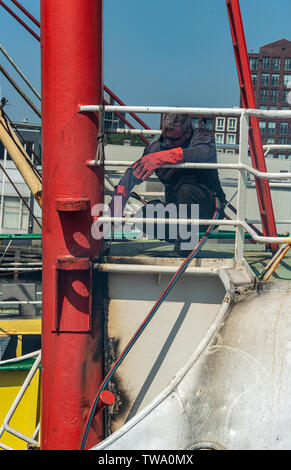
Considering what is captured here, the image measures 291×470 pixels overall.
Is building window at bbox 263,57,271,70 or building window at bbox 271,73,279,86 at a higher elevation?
building window at bbox 263,57,271,70

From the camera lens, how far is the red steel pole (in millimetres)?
3789

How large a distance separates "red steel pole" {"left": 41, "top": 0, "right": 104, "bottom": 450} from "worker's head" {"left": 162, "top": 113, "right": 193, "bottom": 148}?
0.69 meters

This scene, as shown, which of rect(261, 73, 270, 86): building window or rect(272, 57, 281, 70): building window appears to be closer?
rect(261, 73, 270, 86): building window

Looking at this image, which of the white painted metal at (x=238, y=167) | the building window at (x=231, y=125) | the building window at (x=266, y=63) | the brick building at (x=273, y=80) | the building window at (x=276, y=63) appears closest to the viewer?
the white painted metal at (x=238, y=167)

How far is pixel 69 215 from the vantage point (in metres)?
3.89

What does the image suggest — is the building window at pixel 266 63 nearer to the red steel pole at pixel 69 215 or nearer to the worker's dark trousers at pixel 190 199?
the worker's dark trousers at pixel 190 199

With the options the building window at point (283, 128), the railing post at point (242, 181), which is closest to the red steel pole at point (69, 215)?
the railing post at point (242, 181)

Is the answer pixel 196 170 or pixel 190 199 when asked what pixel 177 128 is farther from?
pixel 190 199

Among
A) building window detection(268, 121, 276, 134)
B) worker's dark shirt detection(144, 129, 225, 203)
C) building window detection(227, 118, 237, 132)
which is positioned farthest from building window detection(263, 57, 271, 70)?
worker's dark shirt detection(144, 129, 225, 203)

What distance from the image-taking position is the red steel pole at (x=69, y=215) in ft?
12.4

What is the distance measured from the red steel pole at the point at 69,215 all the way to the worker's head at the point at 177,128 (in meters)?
0.69

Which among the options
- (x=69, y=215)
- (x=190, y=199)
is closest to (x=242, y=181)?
(x=190, y=199)

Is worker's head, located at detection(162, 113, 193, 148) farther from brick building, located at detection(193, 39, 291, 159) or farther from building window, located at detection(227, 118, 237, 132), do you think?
brick building, located at detection(193, 39, 291, 159)
